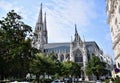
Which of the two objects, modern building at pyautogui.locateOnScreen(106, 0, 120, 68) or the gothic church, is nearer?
modern building at pyautogui.locateOnScreen(106, 0, 120, 68)

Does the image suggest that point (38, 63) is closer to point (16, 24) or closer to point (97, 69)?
point (16, 24)

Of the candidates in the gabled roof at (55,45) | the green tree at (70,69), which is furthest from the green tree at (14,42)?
the gabled roof at (55,45)

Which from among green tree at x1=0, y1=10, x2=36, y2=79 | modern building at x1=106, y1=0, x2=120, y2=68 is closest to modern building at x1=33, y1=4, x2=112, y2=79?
modern building at x1=106, y1=0, x2=120, y2=68

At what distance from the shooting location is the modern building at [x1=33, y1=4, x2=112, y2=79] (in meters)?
128

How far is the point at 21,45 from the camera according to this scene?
32281mm

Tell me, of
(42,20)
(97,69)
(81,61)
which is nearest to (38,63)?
(97,69)

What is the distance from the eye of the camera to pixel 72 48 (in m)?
131

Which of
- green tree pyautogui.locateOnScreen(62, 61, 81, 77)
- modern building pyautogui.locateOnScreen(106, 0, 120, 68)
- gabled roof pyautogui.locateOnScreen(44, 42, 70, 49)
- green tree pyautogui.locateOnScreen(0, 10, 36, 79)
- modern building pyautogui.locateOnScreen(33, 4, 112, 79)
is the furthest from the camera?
gabled roof pyautogui.locateOnScreen(44, 42, 70, 49)

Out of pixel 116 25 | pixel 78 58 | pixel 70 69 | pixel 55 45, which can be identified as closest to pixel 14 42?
pixel 116 25

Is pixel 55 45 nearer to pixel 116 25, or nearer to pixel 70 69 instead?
pixel 70 69

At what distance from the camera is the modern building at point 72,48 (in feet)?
420

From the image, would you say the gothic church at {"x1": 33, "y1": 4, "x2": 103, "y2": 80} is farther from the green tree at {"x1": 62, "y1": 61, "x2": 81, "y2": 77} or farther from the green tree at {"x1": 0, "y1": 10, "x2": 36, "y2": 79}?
the green tree at {"x1": 0, "y1": 10, "x2": 36, "y2": 79}

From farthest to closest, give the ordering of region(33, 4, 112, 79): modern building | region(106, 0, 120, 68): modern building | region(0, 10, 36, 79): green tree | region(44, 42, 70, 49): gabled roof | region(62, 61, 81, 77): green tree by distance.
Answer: region(44, 42, 70, 49): gabled roof < region(33, 4, 112, 79): modern building < region(62, 61, 81, 77): green tree < region(106, 0, 120, 68): modern building < region(0, 10, 36, 79): green tree

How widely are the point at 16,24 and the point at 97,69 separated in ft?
196
